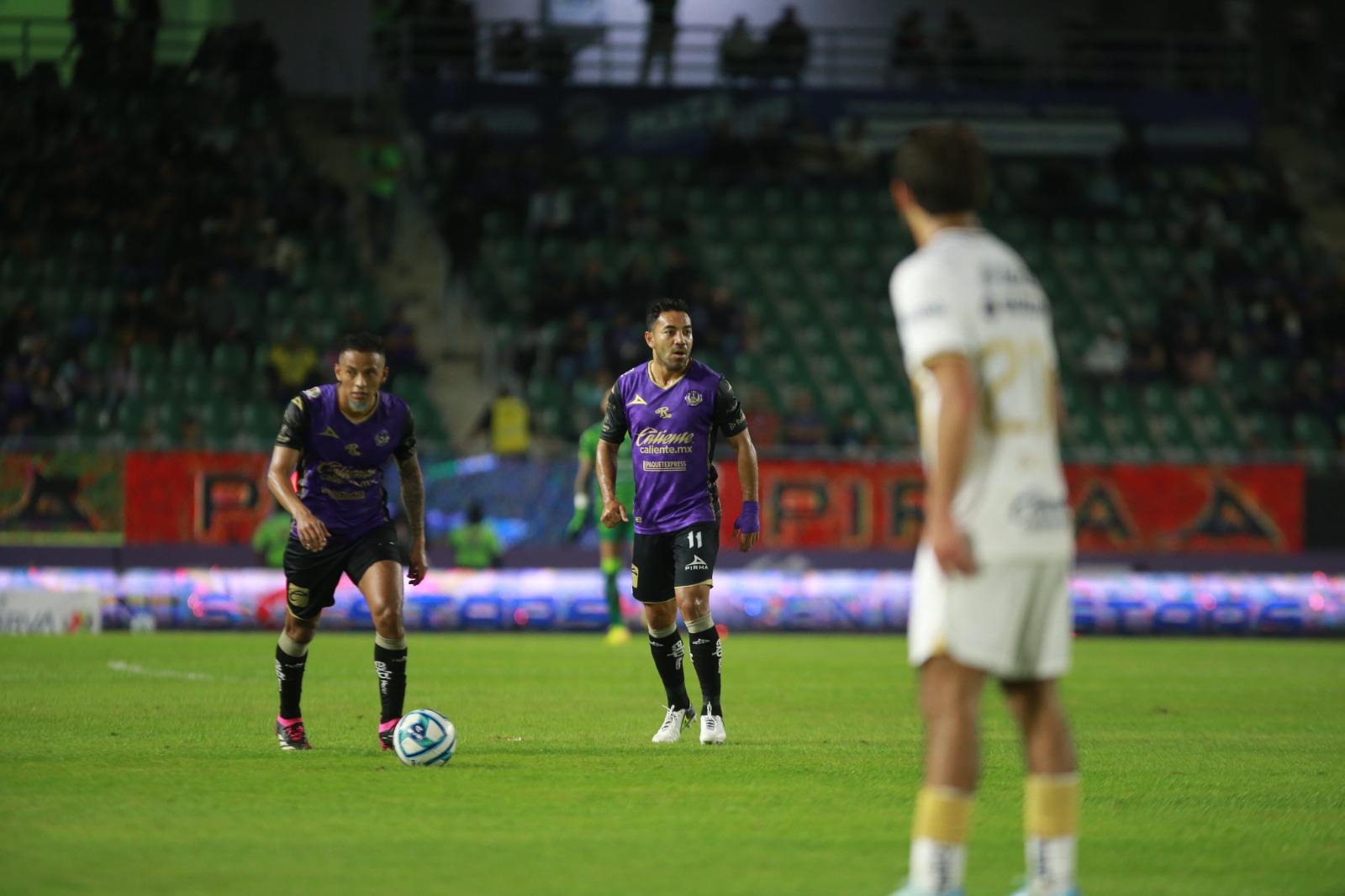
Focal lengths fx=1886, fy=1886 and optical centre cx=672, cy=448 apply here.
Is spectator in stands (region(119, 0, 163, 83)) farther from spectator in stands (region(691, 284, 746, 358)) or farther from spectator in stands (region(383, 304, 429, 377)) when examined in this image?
spectator in stands (region(691, 284, 746, 358))

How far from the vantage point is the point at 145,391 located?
76.8 ft

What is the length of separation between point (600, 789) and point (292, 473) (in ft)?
7.71

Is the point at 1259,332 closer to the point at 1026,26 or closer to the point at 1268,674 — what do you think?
the point at 1026,26

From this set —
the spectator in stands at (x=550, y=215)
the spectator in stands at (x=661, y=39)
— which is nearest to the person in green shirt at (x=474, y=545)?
the spectator in stands at (x=550, y=215)

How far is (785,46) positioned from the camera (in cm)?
3042

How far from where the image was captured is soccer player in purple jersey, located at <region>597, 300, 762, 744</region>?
1060cm

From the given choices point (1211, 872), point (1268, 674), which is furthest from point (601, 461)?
point (1268, 674)

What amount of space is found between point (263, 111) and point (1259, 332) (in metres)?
15.5

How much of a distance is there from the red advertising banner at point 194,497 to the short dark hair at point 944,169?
1681 centimetres

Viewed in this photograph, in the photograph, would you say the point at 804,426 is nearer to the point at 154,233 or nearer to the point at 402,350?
the point at 402,350

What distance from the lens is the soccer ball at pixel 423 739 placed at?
9016 millimetres

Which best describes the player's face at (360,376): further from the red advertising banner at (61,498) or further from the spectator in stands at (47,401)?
Answer: the spectator in stands at (47,401)

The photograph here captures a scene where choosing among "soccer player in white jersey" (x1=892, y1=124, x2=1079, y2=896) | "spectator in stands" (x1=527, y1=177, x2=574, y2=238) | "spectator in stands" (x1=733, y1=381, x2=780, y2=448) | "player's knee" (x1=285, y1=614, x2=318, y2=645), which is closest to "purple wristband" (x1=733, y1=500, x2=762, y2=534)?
"player's knee" (x1=285, y1=614, x2=318, y2=645)

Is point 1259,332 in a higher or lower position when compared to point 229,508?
higher
